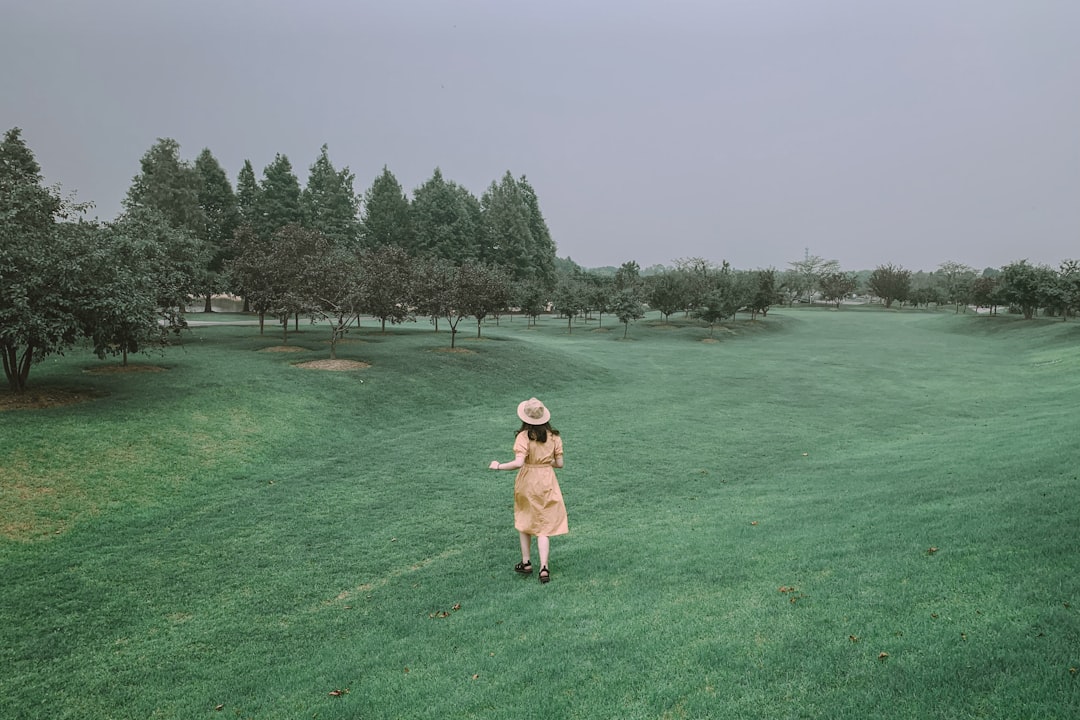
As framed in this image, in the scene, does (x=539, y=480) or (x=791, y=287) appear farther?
(x=791, y=287)

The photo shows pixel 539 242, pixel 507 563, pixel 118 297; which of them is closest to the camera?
pixel 507 563

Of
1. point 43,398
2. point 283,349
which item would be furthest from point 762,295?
point 43,398

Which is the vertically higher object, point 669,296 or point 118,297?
point 669,296

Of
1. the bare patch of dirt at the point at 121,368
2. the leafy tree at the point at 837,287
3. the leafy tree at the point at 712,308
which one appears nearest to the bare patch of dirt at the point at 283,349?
the bare patch of dirt at the point at 121,368

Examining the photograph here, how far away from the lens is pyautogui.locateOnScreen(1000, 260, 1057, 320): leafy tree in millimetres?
49594

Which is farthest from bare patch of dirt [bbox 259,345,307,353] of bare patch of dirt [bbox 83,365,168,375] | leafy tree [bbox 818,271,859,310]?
leafy tree [bbox 818,271,859,310]

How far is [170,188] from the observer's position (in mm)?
48812

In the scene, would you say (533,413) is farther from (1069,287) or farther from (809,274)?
(809,274)

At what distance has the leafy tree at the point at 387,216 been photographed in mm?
82188

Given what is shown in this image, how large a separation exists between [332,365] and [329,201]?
5485cm

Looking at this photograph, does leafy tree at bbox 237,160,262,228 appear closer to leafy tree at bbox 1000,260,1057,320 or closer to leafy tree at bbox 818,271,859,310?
leafy tree at bbox 1000,260,1057,320

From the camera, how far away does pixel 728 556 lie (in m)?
6.97

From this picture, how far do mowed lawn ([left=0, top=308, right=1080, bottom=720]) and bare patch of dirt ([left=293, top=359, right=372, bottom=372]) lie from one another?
10.9 ft

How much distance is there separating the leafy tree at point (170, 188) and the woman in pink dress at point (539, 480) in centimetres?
5194
